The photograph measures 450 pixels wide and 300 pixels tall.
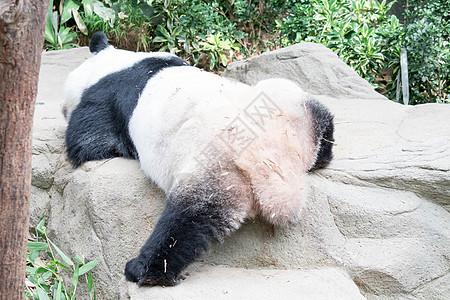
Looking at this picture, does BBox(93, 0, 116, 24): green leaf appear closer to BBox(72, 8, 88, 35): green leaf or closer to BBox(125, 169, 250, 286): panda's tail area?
BBox(72, 8, 88, 35): green leaf

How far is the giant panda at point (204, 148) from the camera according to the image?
2.53 meters

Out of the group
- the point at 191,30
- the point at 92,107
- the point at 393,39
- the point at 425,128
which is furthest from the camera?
the point at 191,30

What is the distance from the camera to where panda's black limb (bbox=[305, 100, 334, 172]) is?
9.64 ft

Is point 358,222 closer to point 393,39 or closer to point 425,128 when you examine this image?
point 425,128

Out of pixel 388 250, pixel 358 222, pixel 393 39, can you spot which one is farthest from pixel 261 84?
pixel 393 39

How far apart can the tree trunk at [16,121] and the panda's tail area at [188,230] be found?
2.45 ft

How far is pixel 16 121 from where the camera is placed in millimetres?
1772

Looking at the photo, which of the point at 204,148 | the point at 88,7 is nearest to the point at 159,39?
the point at 88,7

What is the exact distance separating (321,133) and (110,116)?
5.18 feet

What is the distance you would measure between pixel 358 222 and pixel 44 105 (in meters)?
3.50

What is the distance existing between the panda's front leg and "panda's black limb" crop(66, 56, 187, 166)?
1.04 metres

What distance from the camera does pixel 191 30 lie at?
6680 millimetres

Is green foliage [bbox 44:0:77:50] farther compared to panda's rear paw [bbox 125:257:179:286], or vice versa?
green foliage [bbox 44:0:77:50]

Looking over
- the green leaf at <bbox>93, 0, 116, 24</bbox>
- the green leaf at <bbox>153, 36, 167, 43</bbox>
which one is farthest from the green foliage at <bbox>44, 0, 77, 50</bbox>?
the green leaf at <bbox>153, 36, 167, 43</bbox>
